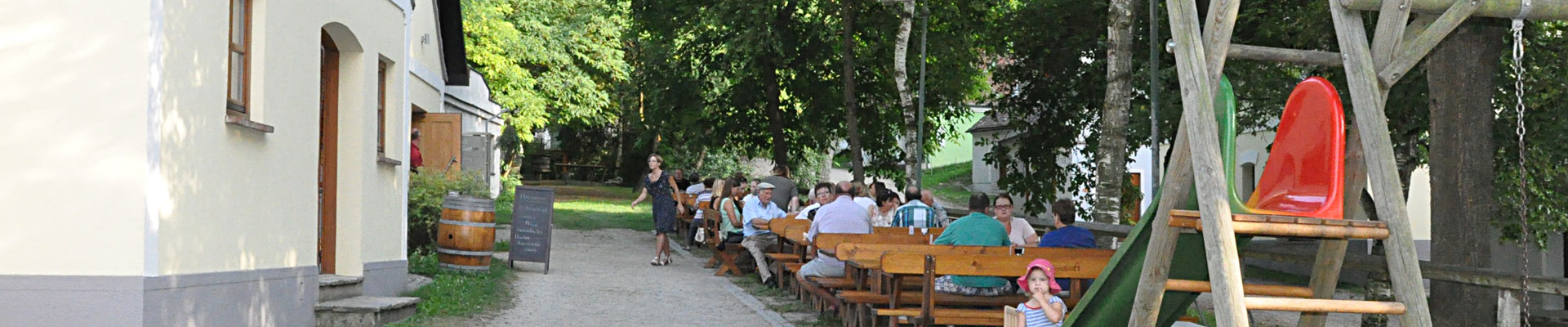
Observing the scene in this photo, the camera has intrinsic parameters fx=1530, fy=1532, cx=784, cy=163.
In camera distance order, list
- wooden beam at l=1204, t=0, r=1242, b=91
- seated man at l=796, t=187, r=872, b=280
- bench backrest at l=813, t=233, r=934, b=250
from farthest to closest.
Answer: seated man at l=796, t=187, r=872, b=280 < bench backrest at l=813, t=233, r=934, b=250 < wooden beam at l=1204, t=0, r=1242, b=91

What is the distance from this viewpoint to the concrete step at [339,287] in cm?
1083

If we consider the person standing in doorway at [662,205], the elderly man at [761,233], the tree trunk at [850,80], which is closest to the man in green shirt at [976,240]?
the elderly man at [761,233]

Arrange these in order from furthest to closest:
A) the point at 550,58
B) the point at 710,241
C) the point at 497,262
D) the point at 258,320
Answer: the point at 550,58 < the point at 710,241 < the point at 497,262 < the point at 258,320

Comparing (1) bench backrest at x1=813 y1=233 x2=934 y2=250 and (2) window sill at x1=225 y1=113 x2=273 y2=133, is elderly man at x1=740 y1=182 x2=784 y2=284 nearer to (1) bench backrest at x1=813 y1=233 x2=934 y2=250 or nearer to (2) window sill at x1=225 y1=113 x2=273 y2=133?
(1) bench backrest at x1=813 y1=233 x2=934 y2=250

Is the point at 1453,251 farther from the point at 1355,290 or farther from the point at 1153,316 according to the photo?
the point at 1355,290

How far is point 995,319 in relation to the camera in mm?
10000

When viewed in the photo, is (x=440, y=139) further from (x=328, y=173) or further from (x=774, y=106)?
(x=774, y=106)

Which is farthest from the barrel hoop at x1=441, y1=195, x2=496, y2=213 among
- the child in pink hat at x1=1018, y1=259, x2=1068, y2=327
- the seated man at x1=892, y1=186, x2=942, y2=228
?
the child in pink hat at x1=1018, y1=259, x2=1068, y2=327

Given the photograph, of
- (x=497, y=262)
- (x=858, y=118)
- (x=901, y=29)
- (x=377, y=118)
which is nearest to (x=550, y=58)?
Result: (x=858, y=118)

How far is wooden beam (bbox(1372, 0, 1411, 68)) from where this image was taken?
552 cm

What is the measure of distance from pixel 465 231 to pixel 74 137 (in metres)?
7.27

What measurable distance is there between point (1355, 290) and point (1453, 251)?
11.0 metres

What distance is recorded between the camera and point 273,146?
9672mm

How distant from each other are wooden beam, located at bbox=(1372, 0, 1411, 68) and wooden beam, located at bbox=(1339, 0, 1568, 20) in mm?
38
